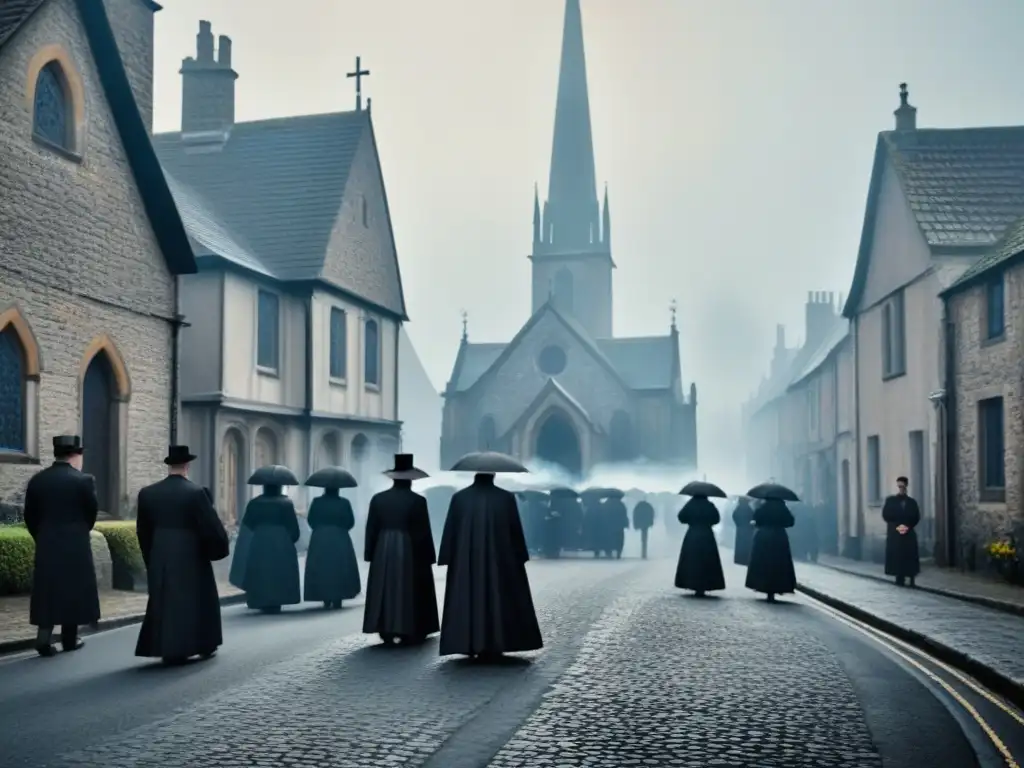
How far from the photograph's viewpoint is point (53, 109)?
798 inches

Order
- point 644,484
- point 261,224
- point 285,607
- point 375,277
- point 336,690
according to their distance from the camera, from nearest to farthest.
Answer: point 336,690
point 285,607
point 261,224
point 375,277
point 644,484

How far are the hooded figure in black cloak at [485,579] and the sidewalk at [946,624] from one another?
382 centimetres

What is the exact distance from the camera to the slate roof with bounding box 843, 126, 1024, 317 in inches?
1020

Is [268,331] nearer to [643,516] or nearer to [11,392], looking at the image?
[11,392]

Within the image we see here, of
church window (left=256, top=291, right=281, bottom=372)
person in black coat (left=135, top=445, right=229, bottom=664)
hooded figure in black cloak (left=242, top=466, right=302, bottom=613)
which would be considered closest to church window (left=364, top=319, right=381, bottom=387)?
church window (left=256, top=291, right=281, bottom=372)

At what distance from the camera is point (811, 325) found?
76.9 meters

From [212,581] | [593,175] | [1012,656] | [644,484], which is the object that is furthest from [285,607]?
[593,175]

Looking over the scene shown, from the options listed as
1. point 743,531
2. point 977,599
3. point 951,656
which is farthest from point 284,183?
point 951,656

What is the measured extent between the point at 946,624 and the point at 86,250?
14.3 metres

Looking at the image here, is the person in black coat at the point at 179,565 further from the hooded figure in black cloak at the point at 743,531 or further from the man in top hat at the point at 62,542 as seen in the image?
the hooded figure in black cloak at the point at 743,531

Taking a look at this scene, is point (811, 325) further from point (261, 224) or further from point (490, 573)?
point (490, 573)

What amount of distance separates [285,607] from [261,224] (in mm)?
17763

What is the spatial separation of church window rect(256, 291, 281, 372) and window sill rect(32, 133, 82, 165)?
9.72 meters

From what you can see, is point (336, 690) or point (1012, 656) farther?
point (1012, 656)
